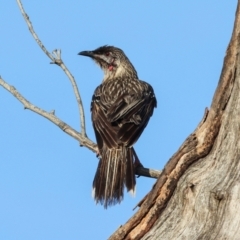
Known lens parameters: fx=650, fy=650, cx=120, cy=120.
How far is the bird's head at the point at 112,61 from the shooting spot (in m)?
11.0

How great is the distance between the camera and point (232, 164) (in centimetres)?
531

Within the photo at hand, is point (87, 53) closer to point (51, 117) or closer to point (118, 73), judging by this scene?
point (118, 73)

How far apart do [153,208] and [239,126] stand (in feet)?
3.27

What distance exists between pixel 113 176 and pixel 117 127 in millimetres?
822

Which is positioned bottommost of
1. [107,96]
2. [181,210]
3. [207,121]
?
[181,210]

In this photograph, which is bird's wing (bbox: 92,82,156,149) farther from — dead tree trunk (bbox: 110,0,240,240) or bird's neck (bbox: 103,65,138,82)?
dead tree trunk (bbox: 110,0,240,240)

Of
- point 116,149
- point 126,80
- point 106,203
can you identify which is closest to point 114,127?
point 116,149

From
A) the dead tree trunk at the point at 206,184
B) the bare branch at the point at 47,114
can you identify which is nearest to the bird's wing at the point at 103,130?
the bare branch at the point at 47,114

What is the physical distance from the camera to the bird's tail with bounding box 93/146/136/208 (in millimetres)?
7316

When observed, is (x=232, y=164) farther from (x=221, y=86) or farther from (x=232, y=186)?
(x=221, y=86)

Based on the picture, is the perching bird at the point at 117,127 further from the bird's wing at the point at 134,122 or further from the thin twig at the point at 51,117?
the thin twig at the point at 51,117

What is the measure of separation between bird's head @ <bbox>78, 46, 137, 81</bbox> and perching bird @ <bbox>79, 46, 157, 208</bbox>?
1.81 feet

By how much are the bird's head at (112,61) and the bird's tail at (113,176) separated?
343cm

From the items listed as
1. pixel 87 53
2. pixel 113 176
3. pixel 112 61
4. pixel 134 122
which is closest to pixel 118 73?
pixel 112 61
